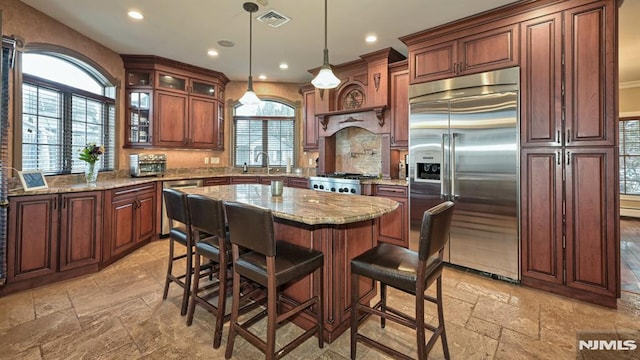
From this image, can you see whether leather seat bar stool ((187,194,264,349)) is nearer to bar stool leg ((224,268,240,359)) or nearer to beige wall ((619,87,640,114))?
bar stool leg ((224,268,240,359))

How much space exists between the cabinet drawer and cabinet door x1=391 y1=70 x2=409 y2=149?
68cm

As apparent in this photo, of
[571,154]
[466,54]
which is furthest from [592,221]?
[466,54]

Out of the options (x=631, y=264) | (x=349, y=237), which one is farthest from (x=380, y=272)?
(x=631, y=264)

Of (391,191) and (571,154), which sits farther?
(391,191)

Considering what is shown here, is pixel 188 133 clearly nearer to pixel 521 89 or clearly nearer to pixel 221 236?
pixel 221 236

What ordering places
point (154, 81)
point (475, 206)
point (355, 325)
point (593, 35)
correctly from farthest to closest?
point (154, 81), point (475, 206), point (593, 35), point (355, 325)

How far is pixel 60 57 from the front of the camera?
11.4ft

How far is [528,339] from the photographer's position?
202 cm

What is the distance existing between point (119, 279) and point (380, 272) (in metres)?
2.77

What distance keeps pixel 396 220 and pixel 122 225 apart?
11.3 feet

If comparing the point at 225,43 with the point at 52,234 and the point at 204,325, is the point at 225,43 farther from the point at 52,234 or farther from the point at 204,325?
the point at 204,325

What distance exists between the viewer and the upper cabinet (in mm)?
4457

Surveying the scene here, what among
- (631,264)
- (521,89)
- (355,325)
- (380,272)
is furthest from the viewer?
(631,264)

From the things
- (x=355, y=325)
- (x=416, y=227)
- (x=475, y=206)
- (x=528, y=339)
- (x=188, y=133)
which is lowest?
(x=528, y=339)
